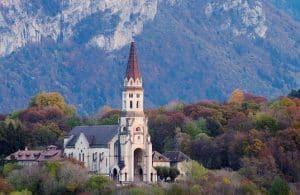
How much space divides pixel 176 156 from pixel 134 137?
522 centimetres

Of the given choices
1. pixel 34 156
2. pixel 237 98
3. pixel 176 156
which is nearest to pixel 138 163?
pixel 176 156

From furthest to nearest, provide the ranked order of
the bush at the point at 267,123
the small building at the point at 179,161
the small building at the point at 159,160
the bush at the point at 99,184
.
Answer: the bush at the point at 267,123, the small building at the point at 179,161, the small building at the point at 159,160, the bush at the point at 99,184

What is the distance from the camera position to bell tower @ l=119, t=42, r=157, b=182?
142250 mm

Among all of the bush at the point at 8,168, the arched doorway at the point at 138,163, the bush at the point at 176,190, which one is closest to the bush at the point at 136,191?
the bush at the point at 176,190

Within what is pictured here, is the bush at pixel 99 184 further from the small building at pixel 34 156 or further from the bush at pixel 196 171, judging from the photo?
the small building at pixel 34 156

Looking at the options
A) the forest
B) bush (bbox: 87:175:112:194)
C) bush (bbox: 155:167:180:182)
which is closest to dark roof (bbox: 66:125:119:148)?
bush (bbox: 155:167:180:182)

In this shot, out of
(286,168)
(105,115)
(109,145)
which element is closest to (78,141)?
(109,145)

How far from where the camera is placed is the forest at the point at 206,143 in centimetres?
13612

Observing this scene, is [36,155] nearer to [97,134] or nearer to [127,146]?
[97,134]

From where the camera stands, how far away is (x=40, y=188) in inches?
5369

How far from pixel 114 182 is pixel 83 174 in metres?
1.84

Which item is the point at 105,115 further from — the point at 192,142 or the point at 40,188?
the point at 40,188

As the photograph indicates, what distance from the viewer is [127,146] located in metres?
142

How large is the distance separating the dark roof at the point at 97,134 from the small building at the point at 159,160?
3028 mm
